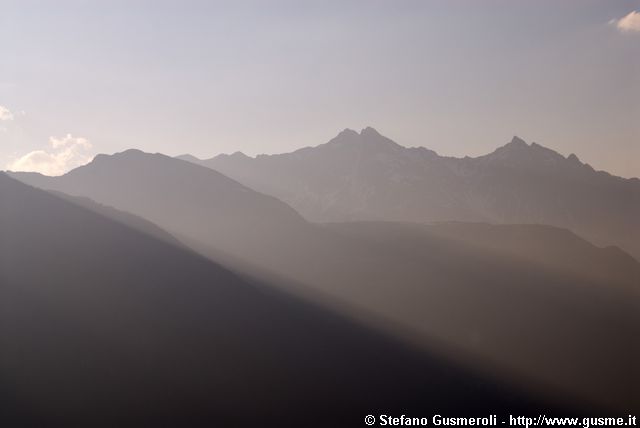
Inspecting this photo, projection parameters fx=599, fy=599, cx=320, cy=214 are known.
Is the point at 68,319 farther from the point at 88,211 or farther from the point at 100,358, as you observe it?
the point at 88,211

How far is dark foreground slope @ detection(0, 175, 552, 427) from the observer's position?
2734 inches

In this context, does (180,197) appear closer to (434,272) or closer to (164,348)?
(434,272)

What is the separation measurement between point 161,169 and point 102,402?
123 metres

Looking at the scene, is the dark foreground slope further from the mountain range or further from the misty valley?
the mountain range

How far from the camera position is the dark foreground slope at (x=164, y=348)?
69438 mm

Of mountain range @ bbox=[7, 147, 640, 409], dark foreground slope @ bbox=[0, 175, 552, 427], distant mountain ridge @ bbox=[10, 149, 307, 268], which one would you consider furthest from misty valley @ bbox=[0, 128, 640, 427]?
distant mountain ridge @ bbox=[10, 149, 307, 268]

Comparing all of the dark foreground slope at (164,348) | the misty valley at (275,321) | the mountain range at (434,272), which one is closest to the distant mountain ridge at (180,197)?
the mountain range at (434,272)

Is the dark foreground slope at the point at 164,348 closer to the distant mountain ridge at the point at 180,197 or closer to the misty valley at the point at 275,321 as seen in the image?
the misty valley at the point at 275,321

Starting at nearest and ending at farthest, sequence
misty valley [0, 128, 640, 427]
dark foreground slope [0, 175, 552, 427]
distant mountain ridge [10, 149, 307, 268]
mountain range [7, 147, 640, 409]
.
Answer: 1. dark foreground slope [0, 175, 552, 427]
2. misty valley [0, 128, 640, 427]
3. mountain range [7, 147, 640, 409]
4. distant mountain ridge [10, 149, 307, 268]

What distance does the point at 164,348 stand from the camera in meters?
78.4

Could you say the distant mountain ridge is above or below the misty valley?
above

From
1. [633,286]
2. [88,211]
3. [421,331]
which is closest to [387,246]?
[421,331]

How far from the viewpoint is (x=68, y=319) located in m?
→ 76.2

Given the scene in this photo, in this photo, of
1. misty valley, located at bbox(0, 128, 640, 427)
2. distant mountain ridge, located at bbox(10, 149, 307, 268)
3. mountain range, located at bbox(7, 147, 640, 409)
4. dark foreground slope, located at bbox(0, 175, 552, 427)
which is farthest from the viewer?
distant mountain ridge, located at bbox(10, 149, 307, 268)
